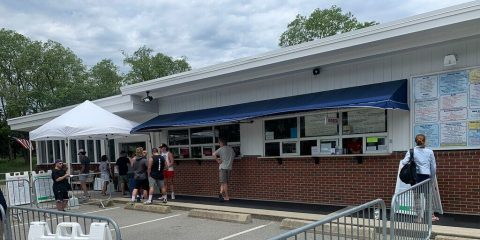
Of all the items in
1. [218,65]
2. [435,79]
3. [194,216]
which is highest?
[218,65]

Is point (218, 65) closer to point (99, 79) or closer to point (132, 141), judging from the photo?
point (132, 141)

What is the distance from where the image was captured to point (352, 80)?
9211mm

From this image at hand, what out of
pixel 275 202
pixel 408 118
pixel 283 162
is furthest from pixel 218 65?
pixel 408 118

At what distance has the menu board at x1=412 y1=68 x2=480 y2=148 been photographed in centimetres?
748

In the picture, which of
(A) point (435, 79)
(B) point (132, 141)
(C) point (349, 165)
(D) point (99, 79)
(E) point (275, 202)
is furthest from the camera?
(D) point (99, 79)

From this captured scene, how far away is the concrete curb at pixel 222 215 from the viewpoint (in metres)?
8.59

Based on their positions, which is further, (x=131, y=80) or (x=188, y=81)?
(x=131, y=80)

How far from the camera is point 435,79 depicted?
26.0 ft

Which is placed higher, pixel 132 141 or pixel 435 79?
pixel 435 79

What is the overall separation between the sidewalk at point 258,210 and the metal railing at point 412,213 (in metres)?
0.64

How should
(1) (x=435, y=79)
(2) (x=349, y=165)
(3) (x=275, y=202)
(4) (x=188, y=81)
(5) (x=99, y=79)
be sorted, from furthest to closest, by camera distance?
(5) (x=99, y=79) < (4) (x=188, y=81) < (3) (x=275, y=202) < (2) (x=349, y=165) < (1) (x=435, y=79)

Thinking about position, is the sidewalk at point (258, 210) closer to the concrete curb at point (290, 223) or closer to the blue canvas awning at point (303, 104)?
the concrete curb at point (290, 223)

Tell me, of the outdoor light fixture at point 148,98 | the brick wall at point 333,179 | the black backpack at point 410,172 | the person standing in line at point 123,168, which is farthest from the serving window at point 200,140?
the black backpack at point 410,172

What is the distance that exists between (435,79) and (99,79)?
5028 cm
